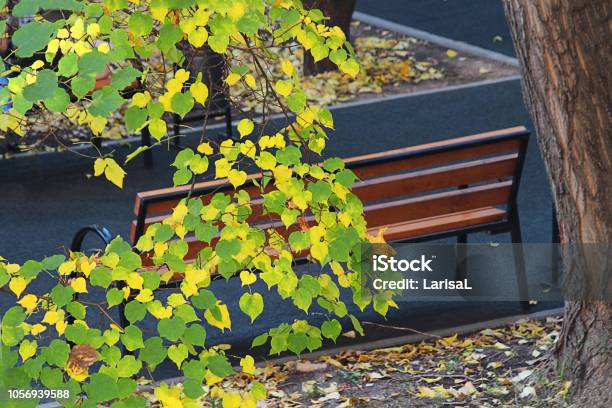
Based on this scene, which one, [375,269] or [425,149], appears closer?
[375,269]

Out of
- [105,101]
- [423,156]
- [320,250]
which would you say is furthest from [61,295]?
[423,156]

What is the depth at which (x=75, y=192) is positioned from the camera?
905cm

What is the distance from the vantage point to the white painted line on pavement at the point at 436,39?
1234 centimetres

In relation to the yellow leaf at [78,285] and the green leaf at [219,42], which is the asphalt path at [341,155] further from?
the green leaf at [219,42]

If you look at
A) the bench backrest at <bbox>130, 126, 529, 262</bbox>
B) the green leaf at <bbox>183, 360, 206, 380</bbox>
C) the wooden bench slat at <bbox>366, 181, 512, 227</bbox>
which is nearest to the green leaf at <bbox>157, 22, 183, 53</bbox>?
the green leaf at <bbox>183, 360, 206, 380</bbox>

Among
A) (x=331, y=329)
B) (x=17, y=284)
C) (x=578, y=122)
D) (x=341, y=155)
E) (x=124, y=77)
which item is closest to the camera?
(x=124, y=77)

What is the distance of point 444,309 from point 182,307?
3351mm

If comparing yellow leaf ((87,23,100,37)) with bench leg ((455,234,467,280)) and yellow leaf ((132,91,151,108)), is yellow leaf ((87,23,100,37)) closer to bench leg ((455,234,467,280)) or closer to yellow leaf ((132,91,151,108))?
yellow leaf ((132,91,151,108))

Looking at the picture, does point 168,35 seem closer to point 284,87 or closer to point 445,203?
point 284,87

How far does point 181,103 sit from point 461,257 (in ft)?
13.0

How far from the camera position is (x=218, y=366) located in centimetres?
341

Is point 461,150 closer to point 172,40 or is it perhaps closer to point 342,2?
point 172,40

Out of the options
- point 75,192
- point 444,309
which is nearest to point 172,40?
point 444,309

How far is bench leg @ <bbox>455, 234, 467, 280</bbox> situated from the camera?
6887 millimetres
